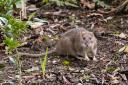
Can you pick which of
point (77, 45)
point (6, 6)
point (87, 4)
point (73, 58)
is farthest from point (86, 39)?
point (87, 4)

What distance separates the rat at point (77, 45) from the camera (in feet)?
24.3

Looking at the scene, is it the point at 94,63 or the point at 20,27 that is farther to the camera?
the point at 94,63

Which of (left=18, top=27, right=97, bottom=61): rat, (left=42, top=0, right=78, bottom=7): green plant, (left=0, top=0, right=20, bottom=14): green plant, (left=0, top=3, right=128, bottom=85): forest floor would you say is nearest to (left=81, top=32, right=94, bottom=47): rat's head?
(left=18, top=27, right=97, bottom=61): rat

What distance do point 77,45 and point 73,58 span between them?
0.76ft

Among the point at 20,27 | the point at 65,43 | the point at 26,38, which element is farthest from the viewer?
the point at 26,38

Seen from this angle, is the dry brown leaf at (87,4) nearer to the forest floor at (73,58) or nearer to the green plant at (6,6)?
the forest floor at (73,58)

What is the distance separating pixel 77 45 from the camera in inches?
296

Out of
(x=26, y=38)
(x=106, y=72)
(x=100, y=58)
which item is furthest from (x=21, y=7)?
(x=106, y=72)

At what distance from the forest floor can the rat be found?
0.13m

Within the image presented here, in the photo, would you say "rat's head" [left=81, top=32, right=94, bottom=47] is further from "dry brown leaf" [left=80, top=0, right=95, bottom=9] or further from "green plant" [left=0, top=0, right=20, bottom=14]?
"dry brown leaf" [left=80, top=0, right=95, bottom=9]

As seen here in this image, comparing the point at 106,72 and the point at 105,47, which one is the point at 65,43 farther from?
the point at 106,72

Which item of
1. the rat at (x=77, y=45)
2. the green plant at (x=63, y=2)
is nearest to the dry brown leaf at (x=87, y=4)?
the green plant at (x=63, y=2)

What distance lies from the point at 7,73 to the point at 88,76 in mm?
1176

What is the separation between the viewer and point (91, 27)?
8.91m
